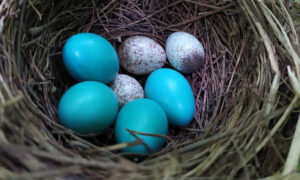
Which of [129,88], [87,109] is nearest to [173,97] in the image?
[129,88]

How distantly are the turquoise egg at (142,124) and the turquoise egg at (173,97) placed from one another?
13 centimetres

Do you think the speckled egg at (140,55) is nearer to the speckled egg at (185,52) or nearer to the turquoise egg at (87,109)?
the speckled egg at (185,52)

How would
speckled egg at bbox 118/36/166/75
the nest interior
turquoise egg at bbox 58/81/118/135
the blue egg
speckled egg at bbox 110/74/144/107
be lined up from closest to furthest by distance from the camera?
the nest interior, turquoise egg at bbox 58/81/118/135, the blue egg, speckled egg at bbox 110/74/144/107, speckled egg at bbox 118/36/166/75

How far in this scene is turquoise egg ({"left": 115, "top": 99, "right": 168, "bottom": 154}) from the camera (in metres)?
1.07

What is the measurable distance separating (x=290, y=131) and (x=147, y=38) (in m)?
0.89

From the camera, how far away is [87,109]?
1.06 metres

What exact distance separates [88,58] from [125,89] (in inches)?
9.9

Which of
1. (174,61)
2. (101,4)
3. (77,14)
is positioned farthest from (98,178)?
(101,4)

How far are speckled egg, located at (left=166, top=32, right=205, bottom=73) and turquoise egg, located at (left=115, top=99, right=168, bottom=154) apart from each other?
1.28 ft

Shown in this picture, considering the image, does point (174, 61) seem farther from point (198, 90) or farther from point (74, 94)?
point (74, 94)

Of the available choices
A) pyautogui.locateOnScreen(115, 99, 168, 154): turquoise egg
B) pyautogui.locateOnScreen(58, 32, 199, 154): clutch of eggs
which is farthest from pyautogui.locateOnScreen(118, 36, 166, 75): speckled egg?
pyautogui.locateOnScreen(115, 99, 168, 154): turquoise egg

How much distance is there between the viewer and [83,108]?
1.06 meters

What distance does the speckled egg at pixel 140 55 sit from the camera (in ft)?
4.74

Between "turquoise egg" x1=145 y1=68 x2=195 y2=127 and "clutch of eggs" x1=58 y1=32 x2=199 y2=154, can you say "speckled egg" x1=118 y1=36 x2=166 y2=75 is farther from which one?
"turquoise egg" x1=145 y1=68 x2=195 y2=127
